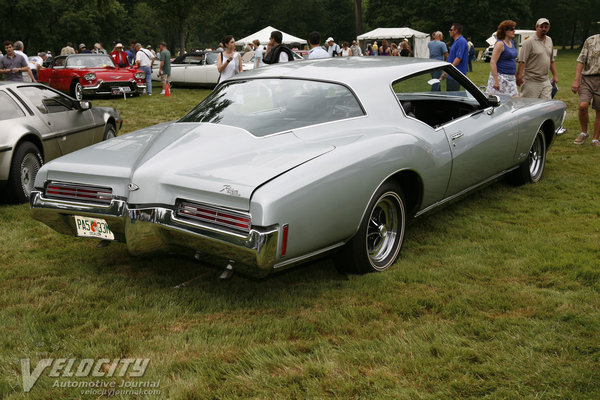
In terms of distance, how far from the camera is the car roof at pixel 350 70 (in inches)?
172

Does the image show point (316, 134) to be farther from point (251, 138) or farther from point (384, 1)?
point (384, 1)

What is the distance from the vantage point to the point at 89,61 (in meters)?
17.1

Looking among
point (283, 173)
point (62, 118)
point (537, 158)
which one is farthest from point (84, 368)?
point (537, 158)

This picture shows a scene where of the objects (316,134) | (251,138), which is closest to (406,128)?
(316,134)

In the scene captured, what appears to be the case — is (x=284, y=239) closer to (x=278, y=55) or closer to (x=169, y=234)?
(x=169, y=234)

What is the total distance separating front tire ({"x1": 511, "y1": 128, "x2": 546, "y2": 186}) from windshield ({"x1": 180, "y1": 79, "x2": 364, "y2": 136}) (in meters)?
2.82

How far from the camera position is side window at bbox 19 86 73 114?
6773mm

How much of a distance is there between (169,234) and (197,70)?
17027 millimetres

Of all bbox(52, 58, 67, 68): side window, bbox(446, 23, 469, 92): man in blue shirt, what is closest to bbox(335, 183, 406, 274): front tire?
bbox(446, 23, 469, 92): man in blue shirt

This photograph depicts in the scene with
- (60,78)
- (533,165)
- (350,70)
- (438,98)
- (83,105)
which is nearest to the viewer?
(350,70)

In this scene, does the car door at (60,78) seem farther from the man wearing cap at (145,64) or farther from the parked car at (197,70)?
the parked car at (197,70)

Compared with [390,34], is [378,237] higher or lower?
lower

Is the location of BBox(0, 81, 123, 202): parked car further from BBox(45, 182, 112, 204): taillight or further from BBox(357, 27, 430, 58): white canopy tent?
BBox(357, 27, 430, 58): white canopy tent

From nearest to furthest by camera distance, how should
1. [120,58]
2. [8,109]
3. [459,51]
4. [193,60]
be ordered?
[8,109], [459,51], [120,58], [193,60]
